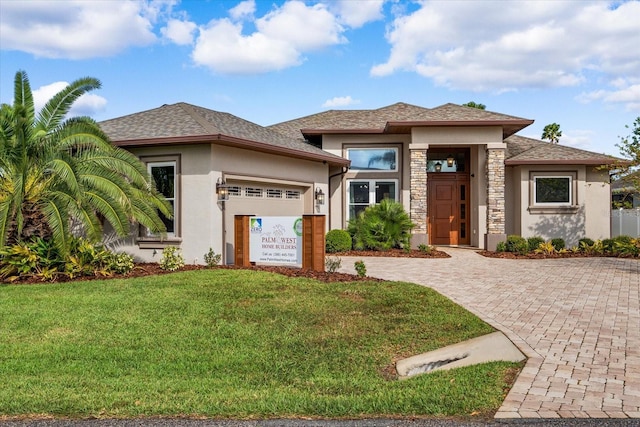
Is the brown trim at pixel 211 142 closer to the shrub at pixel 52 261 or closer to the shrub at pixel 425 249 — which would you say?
the shrub at pixel 52 261

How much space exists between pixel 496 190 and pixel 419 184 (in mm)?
2658

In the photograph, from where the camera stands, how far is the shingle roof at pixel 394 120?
16219 millimetres

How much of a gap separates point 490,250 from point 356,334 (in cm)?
1168

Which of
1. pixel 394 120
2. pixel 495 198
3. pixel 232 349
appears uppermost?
pixel 394 120

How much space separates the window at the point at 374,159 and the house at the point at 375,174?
0.04 metres

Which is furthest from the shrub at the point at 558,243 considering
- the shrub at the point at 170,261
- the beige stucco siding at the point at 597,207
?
the shrub at the point at 170,261

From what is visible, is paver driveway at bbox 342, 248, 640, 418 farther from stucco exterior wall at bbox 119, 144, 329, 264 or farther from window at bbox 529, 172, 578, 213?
stucco exterior wall at bbox 119, 144, 329, 264

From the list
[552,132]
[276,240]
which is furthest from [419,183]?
[552,132]

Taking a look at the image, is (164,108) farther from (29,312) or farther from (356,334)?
(356,334)

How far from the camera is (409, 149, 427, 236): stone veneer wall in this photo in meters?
16.8

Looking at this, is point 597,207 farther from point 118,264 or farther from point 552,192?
point 118,264

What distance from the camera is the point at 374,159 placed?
18.1m

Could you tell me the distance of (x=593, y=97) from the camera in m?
17.8

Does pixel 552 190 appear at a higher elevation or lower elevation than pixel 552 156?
lower
